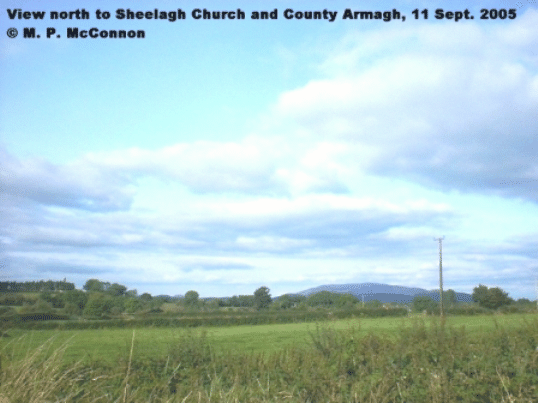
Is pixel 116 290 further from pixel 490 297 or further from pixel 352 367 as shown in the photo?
pixel 490 297

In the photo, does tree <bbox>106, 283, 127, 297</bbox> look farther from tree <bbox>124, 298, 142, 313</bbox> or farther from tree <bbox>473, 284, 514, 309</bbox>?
tree <bbox>473, 284, 514, 309</bbox>

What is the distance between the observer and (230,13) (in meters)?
7.92

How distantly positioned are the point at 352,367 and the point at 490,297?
4138cm

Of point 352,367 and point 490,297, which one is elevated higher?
point 490,297

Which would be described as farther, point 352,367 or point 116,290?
point 116,290

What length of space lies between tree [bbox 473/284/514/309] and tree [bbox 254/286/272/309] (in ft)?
66.3

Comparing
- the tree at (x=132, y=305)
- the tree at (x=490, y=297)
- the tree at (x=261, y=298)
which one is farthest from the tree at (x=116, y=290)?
the tree at (x=490, y=297)

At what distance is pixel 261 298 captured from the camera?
158 ft

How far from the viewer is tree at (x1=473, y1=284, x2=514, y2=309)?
1899 inches

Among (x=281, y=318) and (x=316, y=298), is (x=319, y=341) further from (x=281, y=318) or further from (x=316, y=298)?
(x=316, y=298)

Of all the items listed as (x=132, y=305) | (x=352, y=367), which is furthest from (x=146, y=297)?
(x=352, y=367)

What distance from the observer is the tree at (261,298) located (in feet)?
159

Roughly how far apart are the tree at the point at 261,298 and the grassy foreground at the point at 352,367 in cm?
3202

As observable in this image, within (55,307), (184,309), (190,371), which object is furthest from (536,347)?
(184,309)
